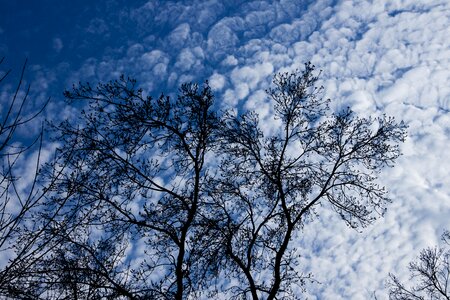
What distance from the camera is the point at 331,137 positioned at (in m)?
10.2

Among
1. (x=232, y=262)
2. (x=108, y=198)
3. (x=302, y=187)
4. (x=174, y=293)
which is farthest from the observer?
(x=302, y=187)

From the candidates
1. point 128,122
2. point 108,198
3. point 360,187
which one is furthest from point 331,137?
point 108,198

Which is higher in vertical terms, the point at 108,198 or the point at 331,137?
the point at 331,137

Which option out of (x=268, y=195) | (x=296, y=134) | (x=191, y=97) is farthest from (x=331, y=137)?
(x=191, y=97)

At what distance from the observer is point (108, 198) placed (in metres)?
8.34

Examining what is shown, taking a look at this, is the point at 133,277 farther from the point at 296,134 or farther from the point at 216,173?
the point at 296,134

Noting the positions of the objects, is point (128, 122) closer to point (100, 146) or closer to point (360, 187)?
point (100, 146)

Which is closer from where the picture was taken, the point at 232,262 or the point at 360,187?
the point at 232,262

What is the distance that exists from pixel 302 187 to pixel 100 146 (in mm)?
5471

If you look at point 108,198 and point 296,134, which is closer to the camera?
point 108,198

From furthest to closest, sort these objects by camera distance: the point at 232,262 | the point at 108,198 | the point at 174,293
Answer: the point at 232,262 < the point at 108,198 < the point at 174,293

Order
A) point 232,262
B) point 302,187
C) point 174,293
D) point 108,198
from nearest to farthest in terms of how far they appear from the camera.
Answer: point 174,293 < point 108,198 < point 232,262 < point 302,187

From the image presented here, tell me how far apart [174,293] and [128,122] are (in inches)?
164

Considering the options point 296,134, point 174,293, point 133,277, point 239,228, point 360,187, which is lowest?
point 174,293
